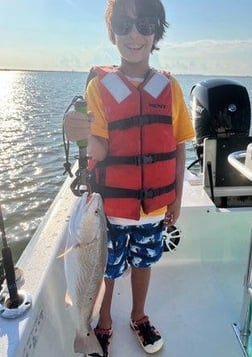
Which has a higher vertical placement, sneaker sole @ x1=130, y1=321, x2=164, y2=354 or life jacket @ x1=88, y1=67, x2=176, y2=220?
life jacket @ x1=88, y1=67, x2=176, y2=220

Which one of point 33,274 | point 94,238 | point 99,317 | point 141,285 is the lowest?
point 99,317

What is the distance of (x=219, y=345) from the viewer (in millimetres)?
2082

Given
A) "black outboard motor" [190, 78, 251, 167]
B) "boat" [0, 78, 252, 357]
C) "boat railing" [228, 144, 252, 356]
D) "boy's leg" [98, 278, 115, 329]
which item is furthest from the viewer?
"black outboard motor" [190, 78, 251, 167]

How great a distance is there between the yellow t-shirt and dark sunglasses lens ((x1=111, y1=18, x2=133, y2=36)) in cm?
23

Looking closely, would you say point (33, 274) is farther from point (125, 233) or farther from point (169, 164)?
point (169, 164)

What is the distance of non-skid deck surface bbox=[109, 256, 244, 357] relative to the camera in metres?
2.07

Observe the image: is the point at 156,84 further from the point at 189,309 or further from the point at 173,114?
the point at 189,309

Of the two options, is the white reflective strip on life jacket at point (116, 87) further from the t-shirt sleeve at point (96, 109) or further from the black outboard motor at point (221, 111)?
the black outboard motor at point (221, 111)

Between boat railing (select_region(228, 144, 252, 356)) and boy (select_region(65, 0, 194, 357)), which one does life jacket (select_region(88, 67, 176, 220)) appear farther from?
boat railing (select_region(228, 144, 252, 356))

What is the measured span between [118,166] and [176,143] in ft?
1.23

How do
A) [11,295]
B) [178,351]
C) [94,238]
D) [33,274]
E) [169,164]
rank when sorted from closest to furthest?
[94,238] < [11,295] < [33,274] < [169,164] < [178,351]

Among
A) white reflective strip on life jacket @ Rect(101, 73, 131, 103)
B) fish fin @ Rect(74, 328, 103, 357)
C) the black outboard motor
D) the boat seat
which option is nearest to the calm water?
the black outboard motor

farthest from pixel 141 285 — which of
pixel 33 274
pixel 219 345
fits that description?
pixel 33 274

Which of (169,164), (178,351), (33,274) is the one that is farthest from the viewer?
(178,351)
